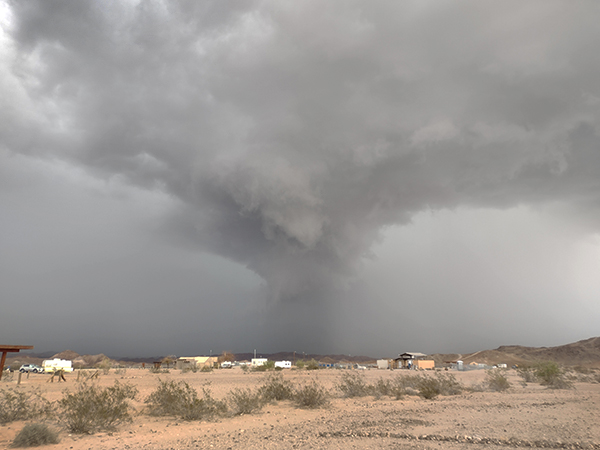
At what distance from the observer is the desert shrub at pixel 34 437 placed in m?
9.66

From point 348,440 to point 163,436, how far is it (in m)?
5.67

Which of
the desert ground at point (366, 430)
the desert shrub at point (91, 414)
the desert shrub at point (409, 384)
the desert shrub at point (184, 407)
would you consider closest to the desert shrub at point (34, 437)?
the desert ground at point (366, 430)

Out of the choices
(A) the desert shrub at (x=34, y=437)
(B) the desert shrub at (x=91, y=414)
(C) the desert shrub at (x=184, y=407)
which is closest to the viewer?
(A) the desert shrub at (x=34, y=437)

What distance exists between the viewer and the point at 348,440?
9.88m

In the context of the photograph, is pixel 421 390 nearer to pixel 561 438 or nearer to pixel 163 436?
pixel 561 438

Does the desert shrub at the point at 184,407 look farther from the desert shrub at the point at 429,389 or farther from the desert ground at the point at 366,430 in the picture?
the desert shrub at the point at 429,389

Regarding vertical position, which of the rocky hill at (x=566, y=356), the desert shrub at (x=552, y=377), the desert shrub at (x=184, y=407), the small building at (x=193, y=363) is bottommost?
the rocky hill at (x=566, y=356)

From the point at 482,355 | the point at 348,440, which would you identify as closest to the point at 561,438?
the point at 348,440

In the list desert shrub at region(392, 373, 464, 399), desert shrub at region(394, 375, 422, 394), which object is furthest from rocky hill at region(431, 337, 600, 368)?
desert shrub at region(394, 375, 422, 394)

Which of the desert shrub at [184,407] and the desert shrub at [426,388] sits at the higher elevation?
the desert shrub at [184,407]

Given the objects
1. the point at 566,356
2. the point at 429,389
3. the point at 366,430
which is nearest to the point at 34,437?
the point at 366,430

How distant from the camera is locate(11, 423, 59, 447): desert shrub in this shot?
9656 millimetres

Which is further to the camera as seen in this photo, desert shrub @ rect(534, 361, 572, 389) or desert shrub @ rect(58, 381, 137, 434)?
desert shrub @ rect(534, 361, 572, 389)

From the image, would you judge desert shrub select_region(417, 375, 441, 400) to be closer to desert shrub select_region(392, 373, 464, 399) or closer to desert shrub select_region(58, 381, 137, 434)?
desert shrub select_region(392, 373, 464, 399)
